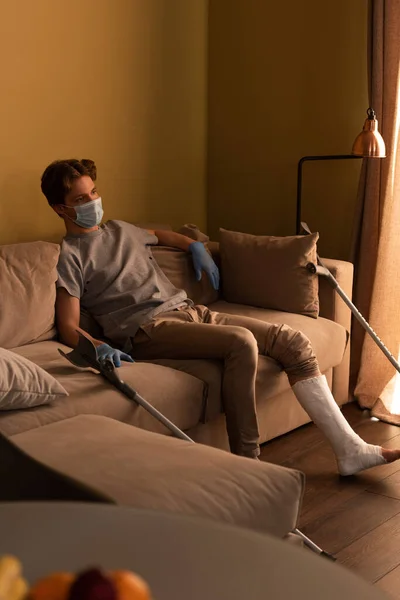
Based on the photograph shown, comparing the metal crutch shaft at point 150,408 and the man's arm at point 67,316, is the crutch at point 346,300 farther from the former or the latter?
the metal crutch shaft at point 150,408

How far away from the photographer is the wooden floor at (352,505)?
2.50 meters

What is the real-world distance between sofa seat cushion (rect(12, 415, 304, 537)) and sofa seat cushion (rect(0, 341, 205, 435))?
1.03ft

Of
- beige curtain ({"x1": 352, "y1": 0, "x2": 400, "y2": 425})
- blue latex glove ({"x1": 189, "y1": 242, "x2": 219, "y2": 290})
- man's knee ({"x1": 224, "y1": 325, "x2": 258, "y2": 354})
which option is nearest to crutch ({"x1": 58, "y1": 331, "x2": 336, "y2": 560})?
man's knee ({"x1": 224, "y1": 325, "x2": 258, "y2": 354})

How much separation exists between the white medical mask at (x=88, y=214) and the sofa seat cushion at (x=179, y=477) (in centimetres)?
128

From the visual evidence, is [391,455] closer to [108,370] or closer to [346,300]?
[346,300]

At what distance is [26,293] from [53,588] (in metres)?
2.38

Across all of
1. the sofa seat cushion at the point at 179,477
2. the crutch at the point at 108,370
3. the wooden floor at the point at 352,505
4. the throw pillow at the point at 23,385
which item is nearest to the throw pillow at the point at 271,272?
the wooden floor at the point at 352,505

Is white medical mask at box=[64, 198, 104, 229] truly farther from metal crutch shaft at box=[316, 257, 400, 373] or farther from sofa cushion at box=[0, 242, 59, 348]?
metal crutch shaft at box=[316, 257, 400, 373]

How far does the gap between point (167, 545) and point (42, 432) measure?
1325 mm

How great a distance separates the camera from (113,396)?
2705 millimetres

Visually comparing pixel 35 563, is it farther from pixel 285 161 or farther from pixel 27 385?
pixel 285 161

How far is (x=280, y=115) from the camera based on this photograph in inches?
176

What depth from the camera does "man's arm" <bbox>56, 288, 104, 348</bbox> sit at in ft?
10.3

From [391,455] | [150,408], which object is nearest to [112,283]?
[150,408]
